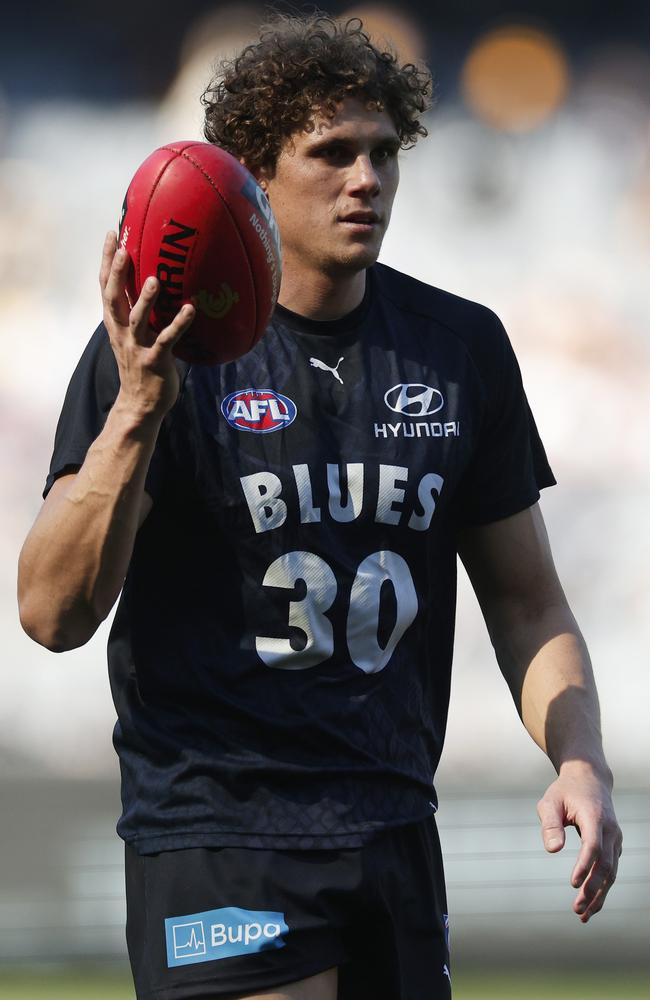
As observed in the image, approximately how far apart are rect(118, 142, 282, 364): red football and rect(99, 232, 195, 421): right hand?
6 cm

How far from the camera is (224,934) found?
253 centimetres

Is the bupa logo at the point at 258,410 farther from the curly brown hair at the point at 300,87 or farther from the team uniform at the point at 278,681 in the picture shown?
the curly brown hair at the point at 300,87

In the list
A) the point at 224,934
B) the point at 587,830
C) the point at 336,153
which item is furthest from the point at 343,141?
the point at 224,934

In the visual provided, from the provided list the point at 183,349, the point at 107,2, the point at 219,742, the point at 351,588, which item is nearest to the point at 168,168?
the point at 183,349

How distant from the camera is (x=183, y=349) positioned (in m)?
2.52

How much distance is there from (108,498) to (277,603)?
392mm

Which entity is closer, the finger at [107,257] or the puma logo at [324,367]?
the finger at [107,257]

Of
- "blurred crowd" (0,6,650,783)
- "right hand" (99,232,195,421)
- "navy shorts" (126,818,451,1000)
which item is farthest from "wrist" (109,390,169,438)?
"blurred crowd" (0,6,650,783)

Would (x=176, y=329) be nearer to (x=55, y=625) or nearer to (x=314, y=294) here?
(x=55, y=625)

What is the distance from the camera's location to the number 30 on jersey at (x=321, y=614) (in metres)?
2.66

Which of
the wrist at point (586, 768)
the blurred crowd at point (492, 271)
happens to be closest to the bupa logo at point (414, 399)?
the wrist at point (586, 768)

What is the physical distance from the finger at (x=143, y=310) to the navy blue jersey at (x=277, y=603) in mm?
299

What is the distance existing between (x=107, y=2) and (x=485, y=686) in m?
3.53

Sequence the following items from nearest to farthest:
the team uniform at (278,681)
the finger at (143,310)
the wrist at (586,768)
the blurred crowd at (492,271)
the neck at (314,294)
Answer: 1. the finger at (143,310)
2. the team uniform at (278,681)
3. the wrist at (586,768)
4. the neck at (314,294)
5. the blurred crowd at (492,271)
